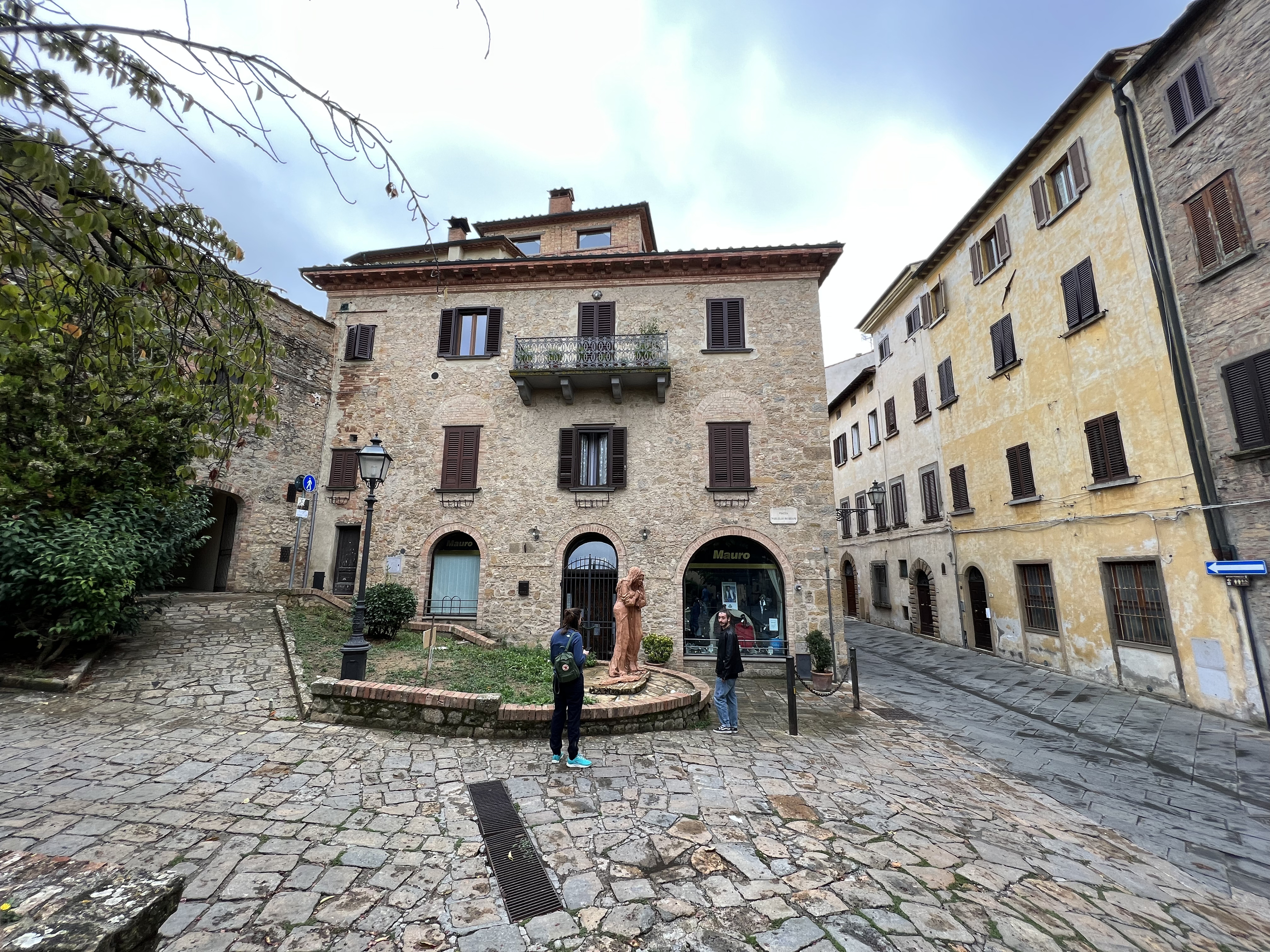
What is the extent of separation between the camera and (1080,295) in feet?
39.7

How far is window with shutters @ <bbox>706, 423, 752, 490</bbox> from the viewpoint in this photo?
13258mm

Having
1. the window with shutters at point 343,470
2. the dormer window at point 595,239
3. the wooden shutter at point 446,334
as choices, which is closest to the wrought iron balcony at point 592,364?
the wooden shutter at point 446,334

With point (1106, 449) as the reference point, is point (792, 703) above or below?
below

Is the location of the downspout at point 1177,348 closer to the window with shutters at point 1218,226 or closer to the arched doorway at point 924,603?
the window with shutters at point 1218,226

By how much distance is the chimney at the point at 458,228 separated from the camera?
20.1 m

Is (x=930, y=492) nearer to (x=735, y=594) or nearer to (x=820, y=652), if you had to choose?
(x=820, y=652)

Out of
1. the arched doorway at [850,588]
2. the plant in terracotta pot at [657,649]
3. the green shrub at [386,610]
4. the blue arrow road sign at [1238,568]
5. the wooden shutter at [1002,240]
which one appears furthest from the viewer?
the arched doorway at [850,588]

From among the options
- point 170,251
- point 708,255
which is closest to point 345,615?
point 170,251

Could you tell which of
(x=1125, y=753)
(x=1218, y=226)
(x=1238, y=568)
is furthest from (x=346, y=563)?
(x=1218, y=226)

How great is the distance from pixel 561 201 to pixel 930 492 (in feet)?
58.9

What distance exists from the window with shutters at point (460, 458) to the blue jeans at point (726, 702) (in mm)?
8871

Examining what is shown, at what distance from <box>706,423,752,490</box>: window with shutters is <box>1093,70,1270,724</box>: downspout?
8.41m

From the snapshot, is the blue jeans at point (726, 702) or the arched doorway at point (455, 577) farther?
the arched doorway at point (455, 577)

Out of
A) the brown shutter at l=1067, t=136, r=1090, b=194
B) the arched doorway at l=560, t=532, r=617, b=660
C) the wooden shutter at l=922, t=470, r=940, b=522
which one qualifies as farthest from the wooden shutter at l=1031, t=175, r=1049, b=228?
the arched doorway at l=560, t=532, r=617, b=660
